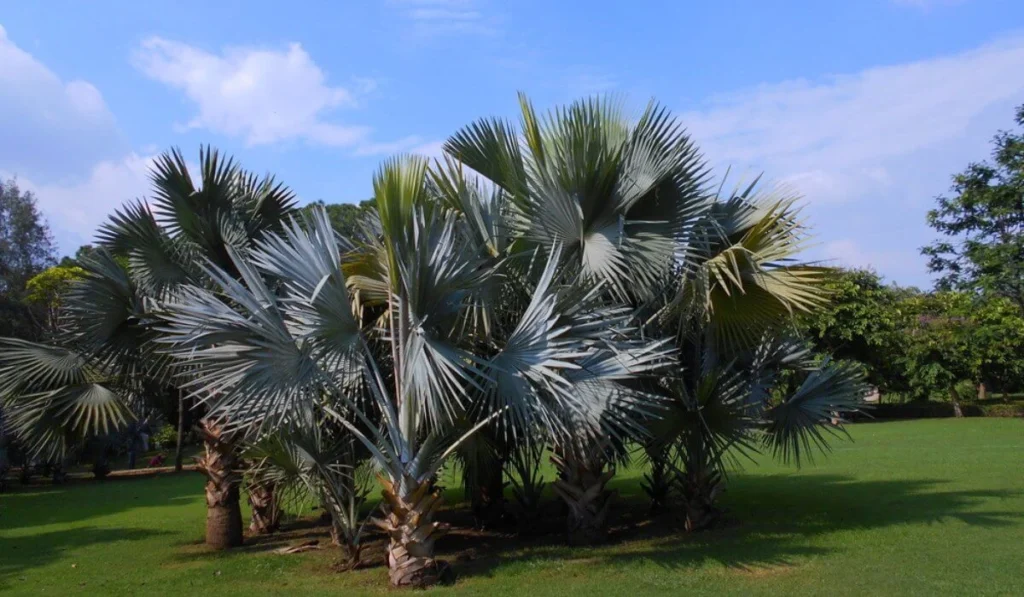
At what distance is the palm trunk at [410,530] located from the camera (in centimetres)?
816

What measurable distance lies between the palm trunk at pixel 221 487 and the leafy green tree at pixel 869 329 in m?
28.8

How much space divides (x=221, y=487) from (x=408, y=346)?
4.87m

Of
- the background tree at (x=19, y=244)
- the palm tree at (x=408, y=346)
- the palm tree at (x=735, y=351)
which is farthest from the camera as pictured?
the background tree at (x=19, y=244)

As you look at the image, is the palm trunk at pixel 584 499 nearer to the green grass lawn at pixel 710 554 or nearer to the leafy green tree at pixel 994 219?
the green grass lawn at pixel 710 554

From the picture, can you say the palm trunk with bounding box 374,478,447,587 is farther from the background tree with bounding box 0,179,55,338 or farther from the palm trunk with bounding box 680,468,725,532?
the background tree with bounding box 0,179,55,338

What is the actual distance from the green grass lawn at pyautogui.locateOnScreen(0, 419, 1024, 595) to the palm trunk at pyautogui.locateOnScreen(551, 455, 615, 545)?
318 millimetres

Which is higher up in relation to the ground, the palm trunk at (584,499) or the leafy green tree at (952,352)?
the leafy green tree at (952,352)

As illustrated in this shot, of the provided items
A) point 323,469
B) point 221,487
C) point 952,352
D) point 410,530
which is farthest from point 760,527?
point 952,352

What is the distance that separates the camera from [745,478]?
58.8 feet

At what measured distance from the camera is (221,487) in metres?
11.2

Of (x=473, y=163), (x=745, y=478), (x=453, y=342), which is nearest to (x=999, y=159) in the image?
(x=745, y=478)

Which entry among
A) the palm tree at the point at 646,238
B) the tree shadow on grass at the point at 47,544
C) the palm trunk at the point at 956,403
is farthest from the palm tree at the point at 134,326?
the palm trunk at the point at 956,403

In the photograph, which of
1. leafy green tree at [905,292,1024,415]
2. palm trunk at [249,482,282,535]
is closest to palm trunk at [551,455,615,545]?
palm trunk at [249,482,282,535]

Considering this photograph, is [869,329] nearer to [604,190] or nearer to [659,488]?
[659,488]
